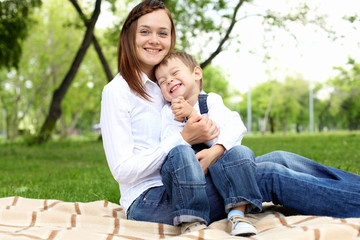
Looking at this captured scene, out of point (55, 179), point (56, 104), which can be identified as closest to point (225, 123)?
point (55, 179)

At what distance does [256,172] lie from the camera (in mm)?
2682

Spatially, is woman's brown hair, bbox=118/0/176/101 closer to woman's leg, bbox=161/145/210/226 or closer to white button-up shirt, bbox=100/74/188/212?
white button-up shirt, bbox=100/74/188/212

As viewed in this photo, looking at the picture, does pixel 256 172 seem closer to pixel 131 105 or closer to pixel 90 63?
pixel 131 105

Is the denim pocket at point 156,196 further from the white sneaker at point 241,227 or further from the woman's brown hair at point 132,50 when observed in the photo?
the woman's brown hair at point 132,50

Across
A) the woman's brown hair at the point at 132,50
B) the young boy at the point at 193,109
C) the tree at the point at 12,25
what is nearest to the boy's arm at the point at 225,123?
the young boy at the point at 193,109

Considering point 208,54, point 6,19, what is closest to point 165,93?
point 6,19

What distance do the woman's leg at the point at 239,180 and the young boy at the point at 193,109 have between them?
0.07 ft

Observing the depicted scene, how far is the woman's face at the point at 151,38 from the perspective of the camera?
2.95 meters

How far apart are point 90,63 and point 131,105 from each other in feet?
93.9

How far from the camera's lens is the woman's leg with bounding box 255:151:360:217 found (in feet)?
8.45

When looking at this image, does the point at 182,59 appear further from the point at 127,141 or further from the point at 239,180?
the point at 239,180

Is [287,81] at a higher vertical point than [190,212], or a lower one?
higher

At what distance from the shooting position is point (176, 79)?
9.55 ft

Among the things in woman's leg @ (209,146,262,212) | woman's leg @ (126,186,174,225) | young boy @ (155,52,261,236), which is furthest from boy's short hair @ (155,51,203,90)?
woman's leg @ (126,186,174,225)
